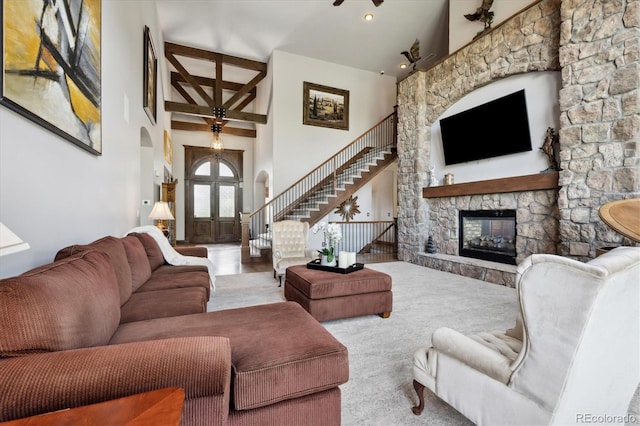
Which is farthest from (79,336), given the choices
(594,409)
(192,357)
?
(594,409)

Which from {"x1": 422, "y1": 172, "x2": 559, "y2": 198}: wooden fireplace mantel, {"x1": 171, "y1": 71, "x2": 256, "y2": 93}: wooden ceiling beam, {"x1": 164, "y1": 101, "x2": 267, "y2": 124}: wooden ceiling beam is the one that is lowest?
{"x1": 422, "y1": 172, "x2": 559, "y2": 198}: wooden fireplace mantel

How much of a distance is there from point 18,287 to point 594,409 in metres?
2.07

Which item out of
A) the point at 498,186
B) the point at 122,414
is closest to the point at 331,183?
the point at 498,186

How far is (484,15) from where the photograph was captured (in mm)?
4891

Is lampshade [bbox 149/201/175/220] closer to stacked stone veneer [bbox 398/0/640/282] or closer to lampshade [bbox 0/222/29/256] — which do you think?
lampshade [bbox 0/222/29/256]

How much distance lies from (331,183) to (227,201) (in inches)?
178

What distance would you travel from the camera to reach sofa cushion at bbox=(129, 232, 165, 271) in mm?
2980

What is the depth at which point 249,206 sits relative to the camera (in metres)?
10.5

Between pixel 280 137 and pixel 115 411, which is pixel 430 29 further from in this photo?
pixel 115 411

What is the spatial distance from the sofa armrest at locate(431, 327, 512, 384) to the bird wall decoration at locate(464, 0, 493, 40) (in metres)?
5.42

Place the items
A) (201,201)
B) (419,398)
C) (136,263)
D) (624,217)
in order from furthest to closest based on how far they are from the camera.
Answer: (201,201)
(136,263)
(624,217)
(419,398)

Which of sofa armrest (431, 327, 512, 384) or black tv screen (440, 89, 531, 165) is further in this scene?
black tv screen (440, 89, 531, 165)

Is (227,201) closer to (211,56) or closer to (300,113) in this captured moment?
(300,113)

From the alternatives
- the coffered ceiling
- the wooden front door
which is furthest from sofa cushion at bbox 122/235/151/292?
the wooden front door
